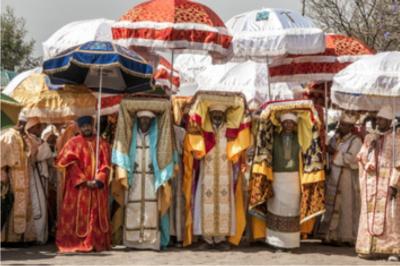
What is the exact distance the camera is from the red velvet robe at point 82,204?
33.3 ft

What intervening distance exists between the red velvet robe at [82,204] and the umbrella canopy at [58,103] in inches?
29.3

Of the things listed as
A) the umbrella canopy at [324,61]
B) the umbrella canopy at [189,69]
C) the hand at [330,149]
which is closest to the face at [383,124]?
the hand at [330,149]

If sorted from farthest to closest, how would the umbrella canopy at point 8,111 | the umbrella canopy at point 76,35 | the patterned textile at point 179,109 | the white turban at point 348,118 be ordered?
1. the umbrella canopy at point 76,35
2. the white turban at point 348,118
3. the patterned textile at point 179,109
4. the umbrella canopy at point 8,111

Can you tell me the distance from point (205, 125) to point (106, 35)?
8.84 ft

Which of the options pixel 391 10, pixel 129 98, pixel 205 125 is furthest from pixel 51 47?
pixel 391 10

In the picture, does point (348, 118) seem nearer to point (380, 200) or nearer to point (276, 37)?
point (276, 37)

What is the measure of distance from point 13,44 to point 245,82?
18.9 meters

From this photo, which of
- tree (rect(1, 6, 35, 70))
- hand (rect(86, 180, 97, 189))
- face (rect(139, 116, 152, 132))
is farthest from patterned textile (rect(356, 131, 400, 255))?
tree (rect(1, 6, 35, 70))

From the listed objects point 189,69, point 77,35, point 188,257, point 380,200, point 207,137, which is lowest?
point 188,257

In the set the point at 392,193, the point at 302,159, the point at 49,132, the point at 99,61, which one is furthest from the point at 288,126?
the point at 49,132

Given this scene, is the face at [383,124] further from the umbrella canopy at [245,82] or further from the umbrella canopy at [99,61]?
the umbrella canopy at [245,82]

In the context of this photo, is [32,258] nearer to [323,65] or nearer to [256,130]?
[256,130]

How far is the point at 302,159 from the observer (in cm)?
1052

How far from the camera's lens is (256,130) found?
1069cm
